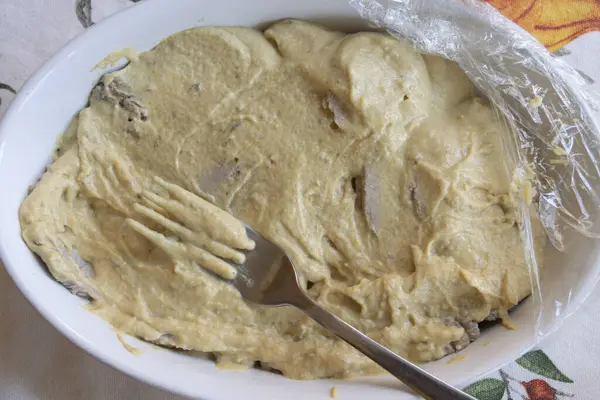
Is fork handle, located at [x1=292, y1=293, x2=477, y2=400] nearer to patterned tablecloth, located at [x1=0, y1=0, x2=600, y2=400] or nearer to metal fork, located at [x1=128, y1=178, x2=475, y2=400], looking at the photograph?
metal fork, located at [x1=128, y1=178, x2=475, y2=400]

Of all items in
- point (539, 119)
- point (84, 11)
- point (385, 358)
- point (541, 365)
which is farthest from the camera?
point (84, 11)

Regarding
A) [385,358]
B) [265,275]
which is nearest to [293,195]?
[265,275]

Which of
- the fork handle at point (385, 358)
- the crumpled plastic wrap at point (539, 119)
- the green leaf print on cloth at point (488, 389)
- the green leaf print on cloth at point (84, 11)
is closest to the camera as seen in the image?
the fork handle at point (385, 358)

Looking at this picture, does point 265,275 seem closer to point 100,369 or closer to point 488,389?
point 100,369

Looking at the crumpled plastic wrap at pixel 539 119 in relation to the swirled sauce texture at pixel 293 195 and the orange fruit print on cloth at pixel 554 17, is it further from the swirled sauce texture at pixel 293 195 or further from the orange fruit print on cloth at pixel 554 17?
the orange fruit print on cloth at pixel 554 17

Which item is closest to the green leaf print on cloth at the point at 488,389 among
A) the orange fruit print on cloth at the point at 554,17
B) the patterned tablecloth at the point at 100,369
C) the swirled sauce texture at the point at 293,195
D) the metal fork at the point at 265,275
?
the patterned tablecloth at the point at 100,369

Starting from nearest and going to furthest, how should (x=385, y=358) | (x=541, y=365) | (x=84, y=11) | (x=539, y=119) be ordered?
1. (x=385, y=358)
2. (x=539, y=119)
3. (x=541, y=365)
4. (x=84, y=11)
